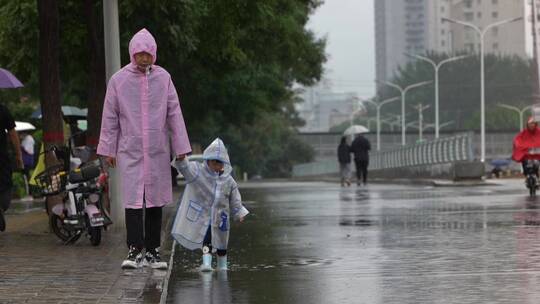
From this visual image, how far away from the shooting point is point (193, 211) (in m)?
11.3

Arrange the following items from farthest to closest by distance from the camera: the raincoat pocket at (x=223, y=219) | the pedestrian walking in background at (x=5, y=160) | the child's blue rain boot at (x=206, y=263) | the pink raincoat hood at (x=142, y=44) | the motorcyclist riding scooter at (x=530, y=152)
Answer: the motorcyclist riding scooter at (x=530, y=152) < the pedestrian walking in background at (x=5, y=160) < the raincoat pocket at (x=223, y=219) < the child's blue rain boot at (x=206, y=263) < the pink raincoat hood at (x=142, y=44)

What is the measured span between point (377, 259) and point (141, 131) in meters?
2.71

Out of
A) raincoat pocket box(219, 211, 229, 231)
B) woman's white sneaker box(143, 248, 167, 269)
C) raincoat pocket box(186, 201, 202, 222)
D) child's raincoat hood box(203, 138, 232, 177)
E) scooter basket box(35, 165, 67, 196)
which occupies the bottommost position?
woman's white sneaker box(143, 248, 167, 269)

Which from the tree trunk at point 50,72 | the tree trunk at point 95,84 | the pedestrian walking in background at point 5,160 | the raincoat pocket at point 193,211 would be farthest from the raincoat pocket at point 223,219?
the tree trunk at point 95,84

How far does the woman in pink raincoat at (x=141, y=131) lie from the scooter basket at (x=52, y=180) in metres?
3.41

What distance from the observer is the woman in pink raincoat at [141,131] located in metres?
10.5

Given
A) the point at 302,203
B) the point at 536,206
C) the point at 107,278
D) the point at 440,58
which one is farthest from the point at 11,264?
the point at 440,58

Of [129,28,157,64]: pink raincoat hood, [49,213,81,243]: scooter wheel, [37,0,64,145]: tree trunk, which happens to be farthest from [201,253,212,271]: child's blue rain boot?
[37,0,64,145]: tree trunk

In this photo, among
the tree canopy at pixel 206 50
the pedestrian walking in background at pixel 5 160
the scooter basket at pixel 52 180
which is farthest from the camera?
the tree canopy at pixel 206 50

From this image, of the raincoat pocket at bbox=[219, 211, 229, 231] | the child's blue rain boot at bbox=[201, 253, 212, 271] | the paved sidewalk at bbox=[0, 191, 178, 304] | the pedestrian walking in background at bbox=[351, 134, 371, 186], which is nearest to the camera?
the paved sidewalk at bbox=[0, 191, 178, 304]

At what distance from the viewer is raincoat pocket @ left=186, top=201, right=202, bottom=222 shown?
37.1 ft

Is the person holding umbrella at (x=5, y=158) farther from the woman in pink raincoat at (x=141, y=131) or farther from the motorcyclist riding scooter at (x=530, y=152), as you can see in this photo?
the motorcyclist riding scooter at (x=530, y=152)

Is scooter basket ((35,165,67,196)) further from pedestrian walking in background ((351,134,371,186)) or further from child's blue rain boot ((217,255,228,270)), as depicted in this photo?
pedestrian walking in background ((351,134,371,186))

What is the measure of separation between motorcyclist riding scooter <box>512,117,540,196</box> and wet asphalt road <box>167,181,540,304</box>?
477cm
